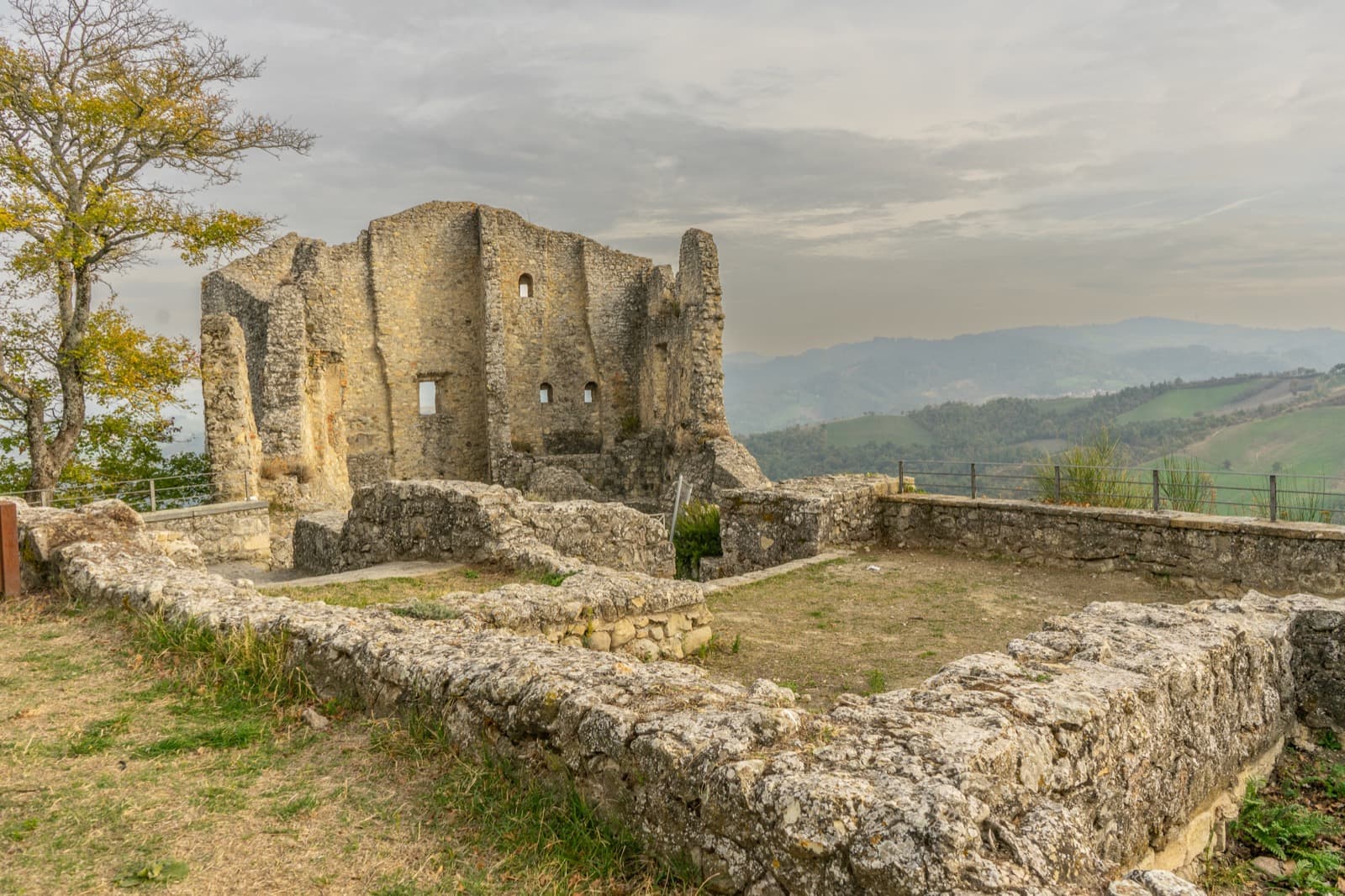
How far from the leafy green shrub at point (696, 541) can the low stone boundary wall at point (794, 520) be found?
69 centimetres

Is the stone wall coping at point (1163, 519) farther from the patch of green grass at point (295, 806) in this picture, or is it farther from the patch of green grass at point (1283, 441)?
the patch of green grass at point (1283, 441)

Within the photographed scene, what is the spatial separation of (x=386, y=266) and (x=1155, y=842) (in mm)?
24963

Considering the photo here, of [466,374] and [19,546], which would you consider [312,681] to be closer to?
[19,546]

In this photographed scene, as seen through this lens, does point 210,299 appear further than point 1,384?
Yes

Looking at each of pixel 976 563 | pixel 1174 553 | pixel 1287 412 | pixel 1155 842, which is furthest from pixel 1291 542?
pixel 1287 412

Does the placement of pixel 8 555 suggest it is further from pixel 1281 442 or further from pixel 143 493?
pixel 1281 442

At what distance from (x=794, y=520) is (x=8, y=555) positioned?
880 cm

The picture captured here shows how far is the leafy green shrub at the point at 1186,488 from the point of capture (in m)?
11.5

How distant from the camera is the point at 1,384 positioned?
52.8 ft

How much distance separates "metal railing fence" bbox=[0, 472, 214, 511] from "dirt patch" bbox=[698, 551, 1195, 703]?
12.5 m

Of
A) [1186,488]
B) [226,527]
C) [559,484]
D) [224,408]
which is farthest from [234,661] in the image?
[559,484]

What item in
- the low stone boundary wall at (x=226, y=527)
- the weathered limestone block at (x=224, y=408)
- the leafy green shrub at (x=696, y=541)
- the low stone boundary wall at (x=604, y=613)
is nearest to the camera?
the low stone boundary wall at (x=604, y=613)

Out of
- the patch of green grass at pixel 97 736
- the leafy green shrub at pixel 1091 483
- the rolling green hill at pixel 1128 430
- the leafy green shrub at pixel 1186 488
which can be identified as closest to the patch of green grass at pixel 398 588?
the patch of green grass at pixel 97 736

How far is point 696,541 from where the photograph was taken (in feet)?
46.6
